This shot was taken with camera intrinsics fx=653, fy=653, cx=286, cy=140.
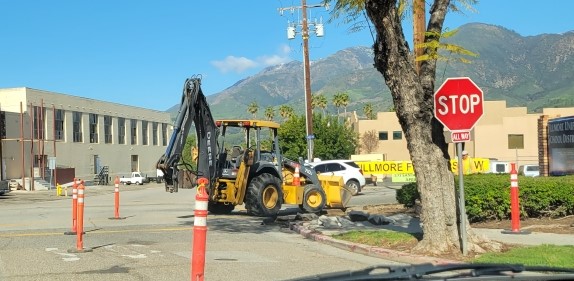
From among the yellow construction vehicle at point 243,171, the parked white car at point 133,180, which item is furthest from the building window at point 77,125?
the yellow construction vehicle at point 243,171

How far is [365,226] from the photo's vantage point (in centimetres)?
1509

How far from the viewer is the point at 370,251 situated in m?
11.4

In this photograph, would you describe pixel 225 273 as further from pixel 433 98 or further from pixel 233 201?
pixel 233 201

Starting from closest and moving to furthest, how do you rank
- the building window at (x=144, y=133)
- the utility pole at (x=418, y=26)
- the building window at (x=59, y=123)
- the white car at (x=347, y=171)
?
1. the utility pole at (x=418, y=26)
2. the white car at (x=347, y=171)
3. the building window at (x=59, y=123)
4. the building window at (x=144, y=133)

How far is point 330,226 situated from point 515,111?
225 ft

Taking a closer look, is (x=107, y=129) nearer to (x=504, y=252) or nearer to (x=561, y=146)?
(x=561, y=146)

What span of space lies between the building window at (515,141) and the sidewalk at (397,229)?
52.2 m

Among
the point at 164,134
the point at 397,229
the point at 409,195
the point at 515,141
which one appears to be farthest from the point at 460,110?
the point at 164,134

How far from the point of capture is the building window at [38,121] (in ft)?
202

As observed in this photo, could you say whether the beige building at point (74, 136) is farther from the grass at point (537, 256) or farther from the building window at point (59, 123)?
the grass at point (537, 256)

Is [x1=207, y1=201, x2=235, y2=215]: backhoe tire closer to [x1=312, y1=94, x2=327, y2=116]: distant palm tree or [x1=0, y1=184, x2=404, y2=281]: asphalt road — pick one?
[x1=0, y1=184, x2=404, y2=281]: asphalt road

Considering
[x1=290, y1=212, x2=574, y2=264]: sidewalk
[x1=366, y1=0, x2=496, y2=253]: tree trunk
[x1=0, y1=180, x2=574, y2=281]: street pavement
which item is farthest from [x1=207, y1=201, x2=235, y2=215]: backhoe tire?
[x1=366, y1=0, x2=496, y2=253]: tree trunk

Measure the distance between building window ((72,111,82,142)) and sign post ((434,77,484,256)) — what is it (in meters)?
66.2

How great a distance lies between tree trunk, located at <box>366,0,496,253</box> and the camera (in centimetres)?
1046
